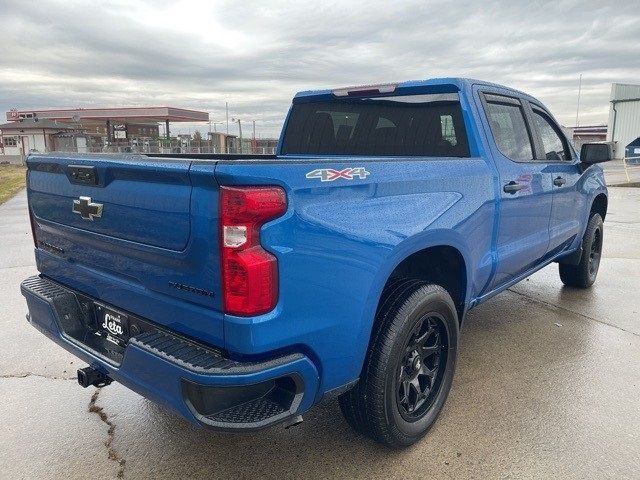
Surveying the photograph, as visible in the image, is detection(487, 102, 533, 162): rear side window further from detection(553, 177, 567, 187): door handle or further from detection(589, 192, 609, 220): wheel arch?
detection(589, 192, 609, 220): wheel arch

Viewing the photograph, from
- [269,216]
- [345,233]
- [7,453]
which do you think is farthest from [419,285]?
[7,453]

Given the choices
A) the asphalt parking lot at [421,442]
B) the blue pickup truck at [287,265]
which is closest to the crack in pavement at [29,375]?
the asphalt parking lot at [421,442]

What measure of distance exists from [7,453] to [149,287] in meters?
1.38

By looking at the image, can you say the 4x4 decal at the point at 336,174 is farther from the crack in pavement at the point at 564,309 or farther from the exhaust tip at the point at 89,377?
the crack in pavement at the point at 564,309

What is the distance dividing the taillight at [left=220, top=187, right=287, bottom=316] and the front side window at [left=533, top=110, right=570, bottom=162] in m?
3.13

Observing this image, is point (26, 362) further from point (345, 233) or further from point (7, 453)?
point (345, 233)

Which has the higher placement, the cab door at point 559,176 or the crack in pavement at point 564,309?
the cab door at point 559,176

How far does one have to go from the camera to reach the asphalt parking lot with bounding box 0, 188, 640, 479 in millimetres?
2609

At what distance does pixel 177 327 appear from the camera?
84.7 inches

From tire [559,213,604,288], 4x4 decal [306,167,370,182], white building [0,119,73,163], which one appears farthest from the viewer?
white building [0,119,73,163]

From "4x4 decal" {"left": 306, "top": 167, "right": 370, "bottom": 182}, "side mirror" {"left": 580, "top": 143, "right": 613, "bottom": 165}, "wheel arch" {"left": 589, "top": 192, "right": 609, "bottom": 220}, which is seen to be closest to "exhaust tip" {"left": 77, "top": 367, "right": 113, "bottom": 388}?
"4x4 decal" {"left": 306, "top": 167, "right": 370, "bottom": 182}

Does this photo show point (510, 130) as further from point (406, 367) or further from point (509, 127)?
point (406, 367)

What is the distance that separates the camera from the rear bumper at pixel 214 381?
193 cm

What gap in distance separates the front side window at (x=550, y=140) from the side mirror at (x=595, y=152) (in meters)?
0.14
